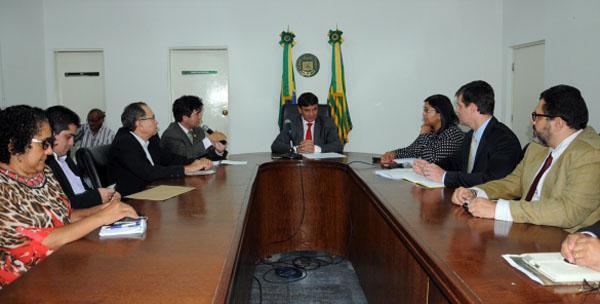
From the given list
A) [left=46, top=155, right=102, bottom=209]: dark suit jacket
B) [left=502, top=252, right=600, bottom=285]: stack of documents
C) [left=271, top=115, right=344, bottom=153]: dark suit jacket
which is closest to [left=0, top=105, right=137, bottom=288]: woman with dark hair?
[left=46, top=155, right=102, bottom=209]: dark suit jacket

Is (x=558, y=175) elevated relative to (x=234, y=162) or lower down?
elevated

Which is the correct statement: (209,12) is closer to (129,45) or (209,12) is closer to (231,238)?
(129,45)

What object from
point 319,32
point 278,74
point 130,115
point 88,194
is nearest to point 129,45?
point 278,74

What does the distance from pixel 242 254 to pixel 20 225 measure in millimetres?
893

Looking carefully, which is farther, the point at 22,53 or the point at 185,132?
the point at 22,53

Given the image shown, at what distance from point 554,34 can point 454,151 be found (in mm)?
2789

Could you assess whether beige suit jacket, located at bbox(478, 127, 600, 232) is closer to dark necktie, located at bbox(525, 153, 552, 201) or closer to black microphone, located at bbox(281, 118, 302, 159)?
dark necktie, located at bbox(525, 153, 552, 201)

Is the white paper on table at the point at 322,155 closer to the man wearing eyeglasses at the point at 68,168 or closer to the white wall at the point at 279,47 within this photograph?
the man wearing eyeglasses at the point at 68,168

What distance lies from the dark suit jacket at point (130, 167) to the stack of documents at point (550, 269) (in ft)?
7.11

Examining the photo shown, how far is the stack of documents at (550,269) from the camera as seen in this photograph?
1.12m

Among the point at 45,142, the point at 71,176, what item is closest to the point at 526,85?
the point at 71,176

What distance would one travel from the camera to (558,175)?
69.4 inches

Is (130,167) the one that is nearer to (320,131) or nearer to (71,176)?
(71,176)

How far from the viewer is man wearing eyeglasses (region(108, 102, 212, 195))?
286cm
